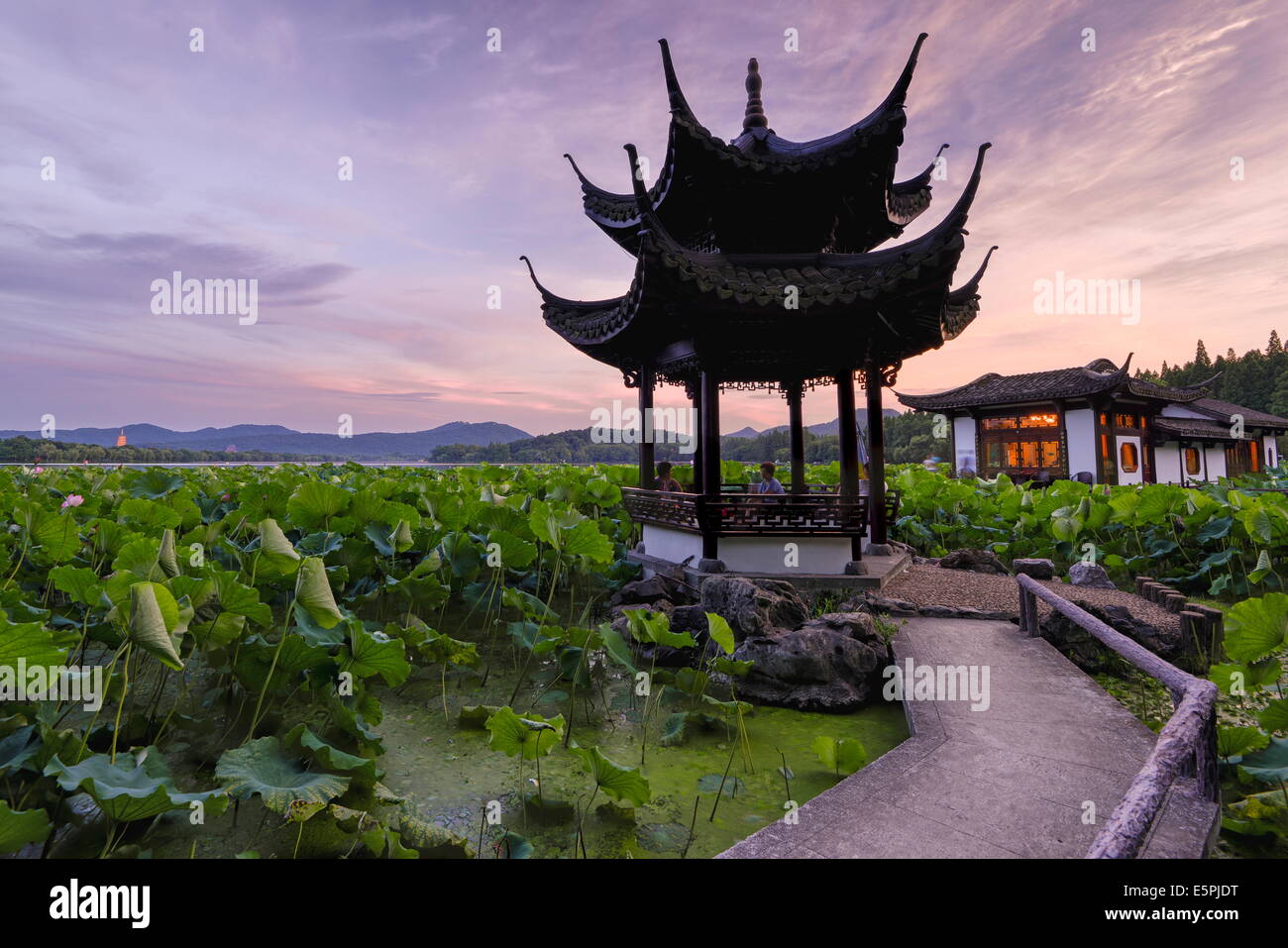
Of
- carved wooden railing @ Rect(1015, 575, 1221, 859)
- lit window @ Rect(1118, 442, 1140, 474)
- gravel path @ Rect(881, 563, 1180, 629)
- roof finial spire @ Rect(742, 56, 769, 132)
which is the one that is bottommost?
gravel path @ Rect(881, 563, 1180, 629)

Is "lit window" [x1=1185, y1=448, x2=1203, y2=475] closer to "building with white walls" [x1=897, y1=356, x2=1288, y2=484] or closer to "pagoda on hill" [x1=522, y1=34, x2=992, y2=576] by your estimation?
"building with white walls" [x1=897, y1=356, x2=1288, y2=484]

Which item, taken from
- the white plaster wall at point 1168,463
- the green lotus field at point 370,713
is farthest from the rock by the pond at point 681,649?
the white plaster wall at point 1168,463

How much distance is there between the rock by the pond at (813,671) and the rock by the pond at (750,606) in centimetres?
44

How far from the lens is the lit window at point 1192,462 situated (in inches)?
944

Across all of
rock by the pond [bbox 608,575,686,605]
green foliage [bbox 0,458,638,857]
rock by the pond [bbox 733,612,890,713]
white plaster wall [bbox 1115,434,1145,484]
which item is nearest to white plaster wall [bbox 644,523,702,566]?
rock by the pond [bbox 608,575,686,605]

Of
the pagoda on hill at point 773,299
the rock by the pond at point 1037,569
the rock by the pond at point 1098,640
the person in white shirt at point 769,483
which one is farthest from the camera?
the person in white shirt at point 769,483

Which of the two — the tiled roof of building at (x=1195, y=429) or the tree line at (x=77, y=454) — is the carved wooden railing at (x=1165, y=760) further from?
the tiled roof of building at (x=1195, y=429)

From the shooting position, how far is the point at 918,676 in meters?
4.17

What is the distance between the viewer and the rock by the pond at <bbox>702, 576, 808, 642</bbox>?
A: 4.96 meters

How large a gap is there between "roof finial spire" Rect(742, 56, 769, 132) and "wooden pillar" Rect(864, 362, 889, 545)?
11.7 feet

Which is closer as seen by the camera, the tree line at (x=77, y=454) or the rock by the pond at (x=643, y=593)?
the rock by the pond at (x=643, y=593)

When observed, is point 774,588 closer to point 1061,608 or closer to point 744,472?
point 1061,608

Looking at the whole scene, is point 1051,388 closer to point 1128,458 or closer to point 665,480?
point 1128,458
